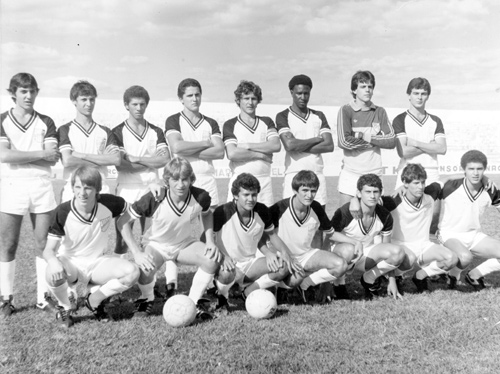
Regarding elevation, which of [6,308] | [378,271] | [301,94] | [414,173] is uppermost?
[301,94]

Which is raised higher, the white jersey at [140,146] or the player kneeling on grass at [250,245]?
the white jersey at [140,146]

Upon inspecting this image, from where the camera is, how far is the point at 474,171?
14.4ft

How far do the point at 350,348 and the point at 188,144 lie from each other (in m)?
2.19

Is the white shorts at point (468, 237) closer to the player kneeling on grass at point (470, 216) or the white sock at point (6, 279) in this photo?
the player kneeling on grass at point (470, 216)

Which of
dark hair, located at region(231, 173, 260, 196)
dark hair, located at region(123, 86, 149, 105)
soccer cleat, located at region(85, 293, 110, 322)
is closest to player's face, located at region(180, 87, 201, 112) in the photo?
dark hair, located at region(123, 86, 149, 105)

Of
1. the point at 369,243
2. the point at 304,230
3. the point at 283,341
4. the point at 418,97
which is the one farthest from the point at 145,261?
the point at 418,97

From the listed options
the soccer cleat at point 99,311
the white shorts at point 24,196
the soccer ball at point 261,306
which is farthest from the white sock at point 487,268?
the white shorts at point 24,196

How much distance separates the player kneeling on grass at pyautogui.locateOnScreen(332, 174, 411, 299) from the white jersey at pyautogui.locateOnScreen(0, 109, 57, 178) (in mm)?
2372

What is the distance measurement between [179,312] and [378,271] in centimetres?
171

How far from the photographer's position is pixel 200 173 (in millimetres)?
4484

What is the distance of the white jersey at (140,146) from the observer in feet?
14.4

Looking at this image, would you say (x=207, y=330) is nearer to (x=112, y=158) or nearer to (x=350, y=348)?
(x=350, y=348)

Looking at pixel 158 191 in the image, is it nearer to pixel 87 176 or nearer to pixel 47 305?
pixel 87 176

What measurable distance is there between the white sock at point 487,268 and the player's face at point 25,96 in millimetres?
3904
